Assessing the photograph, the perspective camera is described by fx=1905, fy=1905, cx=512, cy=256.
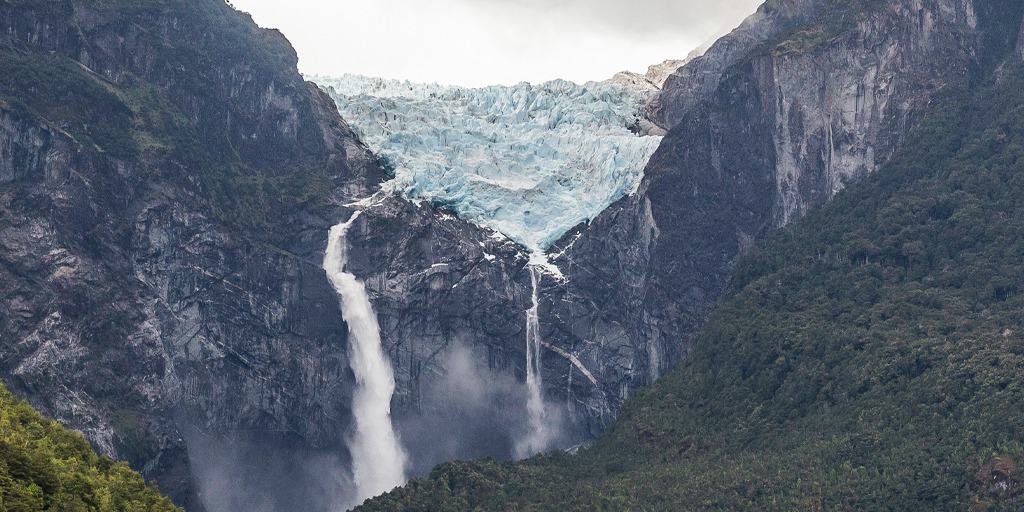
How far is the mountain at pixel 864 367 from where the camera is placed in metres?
114

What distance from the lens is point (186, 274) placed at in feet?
461

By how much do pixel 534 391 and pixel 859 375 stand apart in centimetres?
3197

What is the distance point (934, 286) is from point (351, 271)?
45259 mm

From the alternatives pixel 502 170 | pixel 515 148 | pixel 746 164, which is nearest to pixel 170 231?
pixel 502 170

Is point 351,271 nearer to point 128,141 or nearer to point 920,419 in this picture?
point 128,141

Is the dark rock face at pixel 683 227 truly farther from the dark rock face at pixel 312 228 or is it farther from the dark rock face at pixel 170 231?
the dark rock face at pixel 170 231

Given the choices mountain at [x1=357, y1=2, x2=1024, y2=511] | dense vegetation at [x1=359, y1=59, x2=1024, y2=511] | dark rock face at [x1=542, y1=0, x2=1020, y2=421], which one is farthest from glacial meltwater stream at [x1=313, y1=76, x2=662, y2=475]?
dense vegetation at [x1=359, y1=59, x2=1024, y2=511]

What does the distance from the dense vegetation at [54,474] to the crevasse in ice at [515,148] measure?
57084 millimetres

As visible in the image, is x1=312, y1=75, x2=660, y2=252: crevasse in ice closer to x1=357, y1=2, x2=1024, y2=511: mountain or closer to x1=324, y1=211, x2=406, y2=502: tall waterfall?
x1=324, y1=211, x2=406, y2=502: tall waterfall

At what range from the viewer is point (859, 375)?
4879 inches

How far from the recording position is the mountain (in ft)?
374

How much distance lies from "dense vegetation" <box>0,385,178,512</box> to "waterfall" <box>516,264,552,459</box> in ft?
164

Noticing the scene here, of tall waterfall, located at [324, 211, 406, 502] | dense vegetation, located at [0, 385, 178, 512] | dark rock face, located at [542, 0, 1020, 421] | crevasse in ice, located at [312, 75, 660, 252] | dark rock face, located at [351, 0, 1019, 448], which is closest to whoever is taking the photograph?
dense vegetation, located at [0, 385, 178, 512]

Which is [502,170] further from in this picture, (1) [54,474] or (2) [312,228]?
(1) [54,474]
